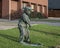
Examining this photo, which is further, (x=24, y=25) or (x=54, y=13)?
(x=54, y=13)

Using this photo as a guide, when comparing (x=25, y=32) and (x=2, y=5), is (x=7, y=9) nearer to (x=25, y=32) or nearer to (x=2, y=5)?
(x=2, y=5)

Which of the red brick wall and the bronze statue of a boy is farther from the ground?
the bronze statue of a boy

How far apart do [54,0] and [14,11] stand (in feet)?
82.6

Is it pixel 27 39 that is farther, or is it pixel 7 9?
pixel 7 9

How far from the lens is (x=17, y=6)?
36.6 metres

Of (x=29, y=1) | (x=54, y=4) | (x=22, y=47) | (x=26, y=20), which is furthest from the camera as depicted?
(x=54, y=4)

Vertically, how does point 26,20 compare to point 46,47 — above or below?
above

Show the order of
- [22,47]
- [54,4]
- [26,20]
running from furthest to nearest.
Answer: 1. [54,4]
2. [26,20]
3. [22,47]

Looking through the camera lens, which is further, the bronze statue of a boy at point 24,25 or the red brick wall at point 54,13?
the red brick wall at point 54,13

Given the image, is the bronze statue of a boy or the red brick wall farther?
the red brick wall

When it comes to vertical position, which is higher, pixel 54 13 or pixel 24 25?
pixel 24 25

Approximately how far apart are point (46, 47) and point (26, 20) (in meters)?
1.56

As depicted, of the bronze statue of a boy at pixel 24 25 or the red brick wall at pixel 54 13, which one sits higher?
the bronze statue of a boy at pixel 24 25

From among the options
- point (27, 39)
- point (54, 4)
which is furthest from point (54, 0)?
point (27, 39)
